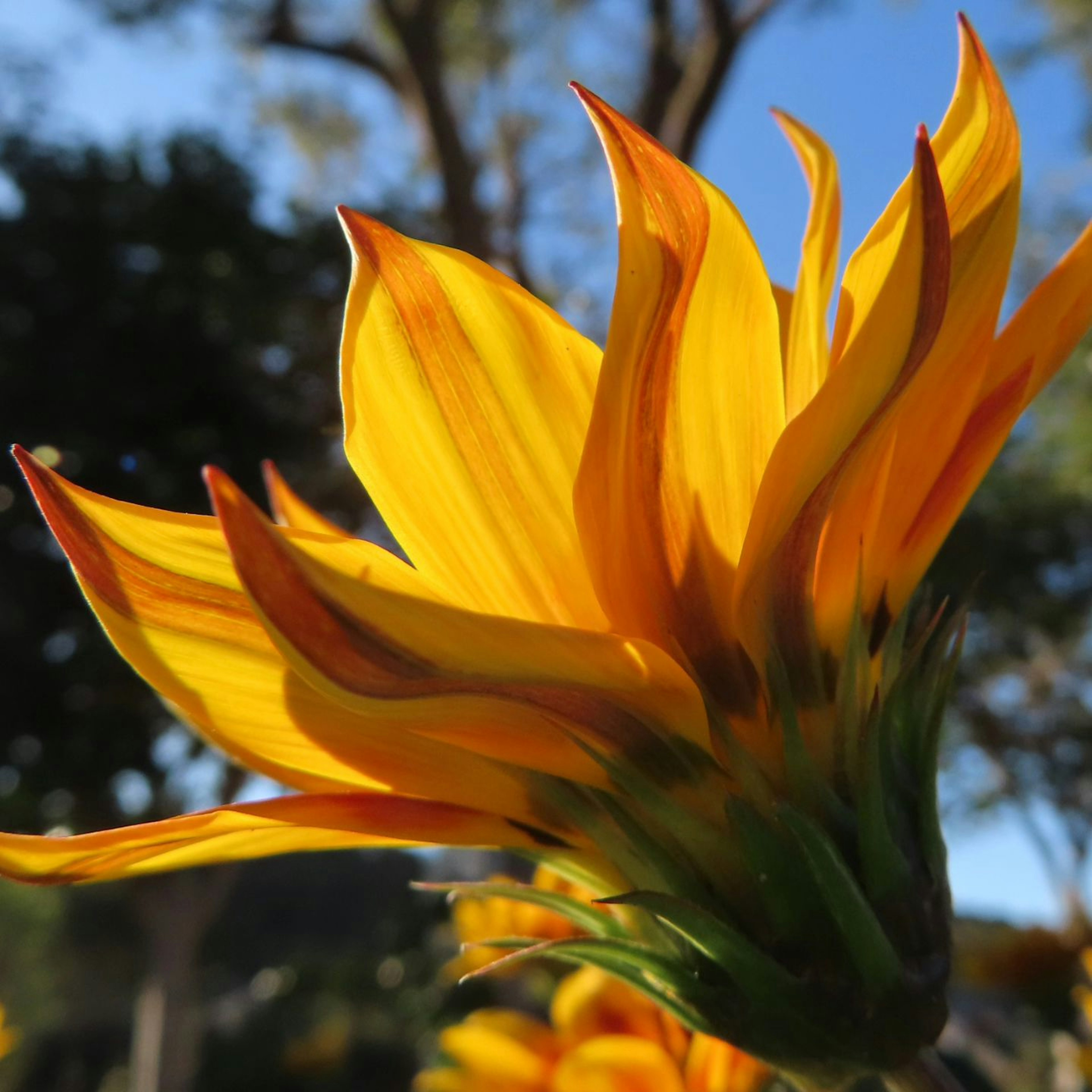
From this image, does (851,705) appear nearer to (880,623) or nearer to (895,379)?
(880,623)

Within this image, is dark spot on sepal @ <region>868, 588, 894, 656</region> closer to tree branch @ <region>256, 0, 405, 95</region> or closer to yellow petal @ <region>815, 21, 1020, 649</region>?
yellow petal @ <region>815, 21, 1020, 649</region>

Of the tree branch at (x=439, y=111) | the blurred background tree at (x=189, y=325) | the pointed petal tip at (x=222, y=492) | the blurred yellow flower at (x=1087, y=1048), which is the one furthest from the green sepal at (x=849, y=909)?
the tree branch at (x=439, y=111)

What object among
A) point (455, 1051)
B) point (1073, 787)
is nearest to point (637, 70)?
point (455, 1051)

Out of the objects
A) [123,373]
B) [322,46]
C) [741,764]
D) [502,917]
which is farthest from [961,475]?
[322,46]

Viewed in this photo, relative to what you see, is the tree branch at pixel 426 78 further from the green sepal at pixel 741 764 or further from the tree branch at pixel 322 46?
the green sepal at pixel 741 764

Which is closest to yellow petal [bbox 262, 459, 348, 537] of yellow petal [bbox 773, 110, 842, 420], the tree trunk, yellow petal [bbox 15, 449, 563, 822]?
yellow petal [bbox 15, 449, 563, 822]

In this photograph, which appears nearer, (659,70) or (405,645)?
(405,645)

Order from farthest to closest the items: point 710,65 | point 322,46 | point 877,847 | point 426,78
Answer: point 322,46 < point 426,78 < point 710,65 < point 877,847
